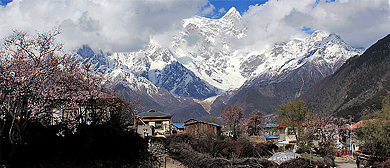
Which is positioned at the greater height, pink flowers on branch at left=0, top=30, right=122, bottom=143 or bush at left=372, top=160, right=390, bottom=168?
pink flowers on branch at left=0, top=30, right=122, bottom=143

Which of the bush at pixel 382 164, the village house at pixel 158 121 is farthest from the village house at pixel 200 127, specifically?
the bush at pixel 382 164

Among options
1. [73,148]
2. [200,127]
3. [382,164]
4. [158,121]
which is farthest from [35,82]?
[200,127]

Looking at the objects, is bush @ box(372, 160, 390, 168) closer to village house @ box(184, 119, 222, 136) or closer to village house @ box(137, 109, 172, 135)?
village house @ box(184, 119, 222, 136)

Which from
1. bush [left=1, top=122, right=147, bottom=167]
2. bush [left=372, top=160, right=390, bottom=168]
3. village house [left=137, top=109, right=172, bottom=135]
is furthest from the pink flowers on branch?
village house [left=137, top=109, right=172, bottom=135]

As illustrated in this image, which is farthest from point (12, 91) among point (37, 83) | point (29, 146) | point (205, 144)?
point (205, 144)

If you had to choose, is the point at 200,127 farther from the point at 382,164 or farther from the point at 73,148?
the point at 73,148

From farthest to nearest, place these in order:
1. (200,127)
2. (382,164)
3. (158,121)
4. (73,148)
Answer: (200,127), (158,121), (382,164), (73,148)

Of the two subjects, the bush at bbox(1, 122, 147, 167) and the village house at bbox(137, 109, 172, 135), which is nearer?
the bush at bbox(1, 122, 147, 167)

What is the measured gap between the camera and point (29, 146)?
1694cm

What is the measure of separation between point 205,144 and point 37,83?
42.0m

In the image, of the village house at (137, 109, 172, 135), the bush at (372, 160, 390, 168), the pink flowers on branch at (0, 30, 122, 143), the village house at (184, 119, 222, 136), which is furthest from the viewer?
the village house at (184, 119, 222, 136)

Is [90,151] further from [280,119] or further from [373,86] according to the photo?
[373,86]

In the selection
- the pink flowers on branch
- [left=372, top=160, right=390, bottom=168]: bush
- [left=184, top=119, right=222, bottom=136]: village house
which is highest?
the pink flowers on branch

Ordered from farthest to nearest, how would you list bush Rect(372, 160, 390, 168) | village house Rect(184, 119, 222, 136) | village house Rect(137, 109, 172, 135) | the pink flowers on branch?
1. village house Rect(184, 119, 222, 136)
2. village house Rect(137, 109, 172, 135)
3. bush Rect(372, 160, 390, 168)
4. the pink flowers on branch
